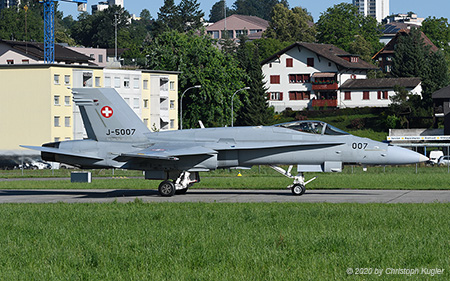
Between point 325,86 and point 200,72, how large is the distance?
2416 centimetres

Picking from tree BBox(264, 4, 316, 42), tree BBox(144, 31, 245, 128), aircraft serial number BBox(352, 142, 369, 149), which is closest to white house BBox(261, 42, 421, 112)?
tree BBox(144, 31, 245, 128)

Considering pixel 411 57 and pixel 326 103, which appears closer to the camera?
pixel 326 103

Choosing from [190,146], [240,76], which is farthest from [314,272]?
[240,76]

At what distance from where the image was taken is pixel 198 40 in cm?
9538

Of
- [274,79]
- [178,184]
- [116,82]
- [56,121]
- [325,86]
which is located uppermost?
[274,79]

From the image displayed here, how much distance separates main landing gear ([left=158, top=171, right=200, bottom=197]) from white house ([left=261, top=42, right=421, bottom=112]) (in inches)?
3197

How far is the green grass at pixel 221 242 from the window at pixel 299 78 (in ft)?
299

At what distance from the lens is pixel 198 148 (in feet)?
82.4

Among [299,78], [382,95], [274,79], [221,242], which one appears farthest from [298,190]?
[274,79]

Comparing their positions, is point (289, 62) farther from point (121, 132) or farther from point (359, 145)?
point (359, 145)

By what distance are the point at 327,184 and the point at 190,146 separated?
8.40 metres

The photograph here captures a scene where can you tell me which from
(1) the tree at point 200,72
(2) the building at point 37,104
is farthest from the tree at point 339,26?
(2) the building at point 37,104

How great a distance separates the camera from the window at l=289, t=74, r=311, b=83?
109562 millimetres

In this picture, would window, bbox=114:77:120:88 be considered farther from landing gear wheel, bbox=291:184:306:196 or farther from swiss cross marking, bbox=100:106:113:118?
landing gear wheel, bbox=291:184:306:196
